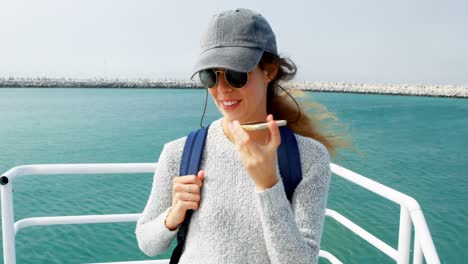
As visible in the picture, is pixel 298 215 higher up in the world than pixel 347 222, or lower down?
higher up

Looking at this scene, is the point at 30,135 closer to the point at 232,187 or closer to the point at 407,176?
the point at 407,176

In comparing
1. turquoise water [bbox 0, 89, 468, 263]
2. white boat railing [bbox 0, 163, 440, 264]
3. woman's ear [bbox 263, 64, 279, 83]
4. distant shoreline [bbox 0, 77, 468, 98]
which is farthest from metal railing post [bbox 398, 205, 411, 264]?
distant shoreline [bbox 0, 77, 468, 98]

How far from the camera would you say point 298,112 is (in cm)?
112

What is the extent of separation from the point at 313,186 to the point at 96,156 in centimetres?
1471

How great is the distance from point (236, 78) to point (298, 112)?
0.33 meters

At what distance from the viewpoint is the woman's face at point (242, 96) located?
2.87 feet

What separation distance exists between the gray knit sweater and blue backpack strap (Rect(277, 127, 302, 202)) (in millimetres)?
14

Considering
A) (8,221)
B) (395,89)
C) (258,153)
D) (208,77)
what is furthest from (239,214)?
(395,89)

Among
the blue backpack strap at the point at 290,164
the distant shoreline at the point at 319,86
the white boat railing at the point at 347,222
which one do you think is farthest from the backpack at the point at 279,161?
the distant shoreline at the point at 319,86

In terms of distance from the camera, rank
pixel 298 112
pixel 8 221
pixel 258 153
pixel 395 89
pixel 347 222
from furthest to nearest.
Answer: pixel 395 89, pixel 347 222, pixel 8 221, pixel 298 112, pixel 258 153

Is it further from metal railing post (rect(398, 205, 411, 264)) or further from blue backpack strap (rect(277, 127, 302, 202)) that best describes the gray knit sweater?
metal railing post (rect(398, 205, 411, 264))

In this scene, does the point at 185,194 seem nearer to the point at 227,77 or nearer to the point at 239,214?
the point at 239,214

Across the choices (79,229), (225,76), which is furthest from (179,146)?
(79,229)

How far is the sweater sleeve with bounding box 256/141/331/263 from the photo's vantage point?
0.76 meters
